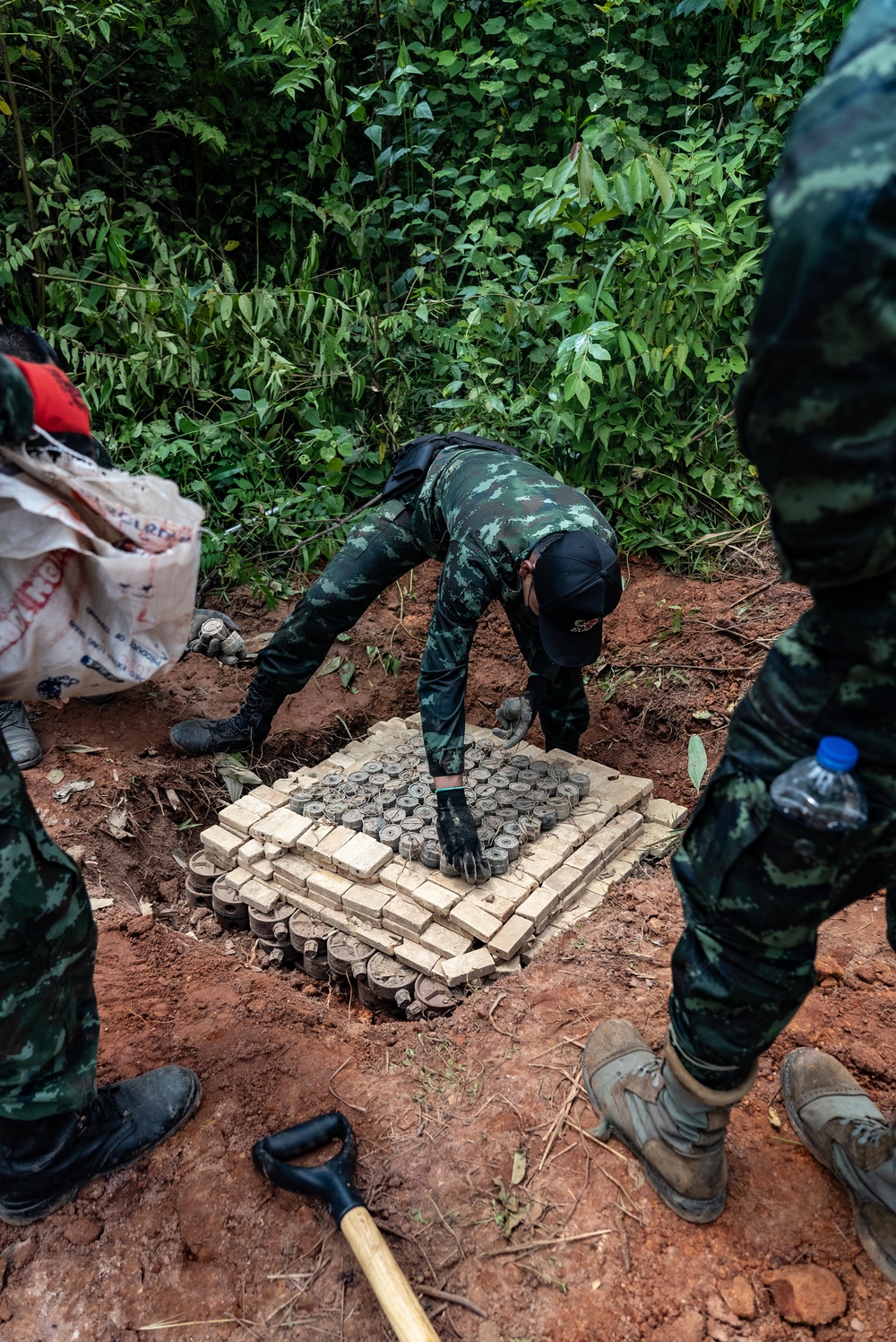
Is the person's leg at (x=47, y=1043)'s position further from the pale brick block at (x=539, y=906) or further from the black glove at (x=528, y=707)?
the black glove at (x=528, y=707)

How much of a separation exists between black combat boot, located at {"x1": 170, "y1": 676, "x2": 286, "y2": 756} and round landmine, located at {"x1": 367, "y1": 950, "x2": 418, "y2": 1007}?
1.45 meters

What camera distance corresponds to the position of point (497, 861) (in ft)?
9.91

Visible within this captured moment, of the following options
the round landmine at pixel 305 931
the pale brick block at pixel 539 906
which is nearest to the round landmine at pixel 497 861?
the pale brick block at pixel 539 906

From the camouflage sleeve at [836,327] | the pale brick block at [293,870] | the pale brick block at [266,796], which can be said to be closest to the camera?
the camouflage sleeve at [836,327]

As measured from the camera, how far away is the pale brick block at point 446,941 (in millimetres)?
2822

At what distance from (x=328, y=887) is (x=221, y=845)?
1.79 ft

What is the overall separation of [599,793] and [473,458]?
1473mm

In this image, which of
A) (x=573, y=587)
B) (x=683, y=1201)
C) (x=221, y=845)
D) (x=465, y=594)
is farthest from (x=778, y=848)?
(x=221, y=845)

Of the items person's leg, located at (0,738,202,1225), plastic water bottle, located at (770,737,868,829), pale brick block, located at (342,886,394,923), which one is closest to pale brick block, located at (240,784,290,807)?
pale brick block, located at (342,886,394,923)

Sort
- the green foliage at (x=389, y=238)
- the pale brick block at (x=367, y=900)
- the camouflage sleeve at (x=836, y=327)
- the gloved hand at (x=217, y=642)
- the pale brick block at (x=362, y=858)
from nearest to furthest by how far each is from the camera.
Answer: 1. the camouflage sleeve at (x=836, y=327)
2. the pale brick block at (x=367, y=900)
3. the pale brick block at (x=362, y=858)
4. the green foliage at (x=389, y=238)
5. the gloved hand at (x=217, y=642)

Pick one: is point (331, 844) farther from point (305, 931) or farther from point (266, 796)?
point (266, 796)

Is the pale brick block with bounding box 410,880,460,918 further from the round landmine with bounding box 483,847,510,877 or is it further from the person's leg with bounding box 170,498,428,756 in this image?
the person's leg with bounding box 170,498,428,756

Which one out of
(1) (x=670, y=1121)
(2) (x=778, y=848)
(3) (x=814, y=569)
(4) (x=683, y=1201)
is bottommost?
(4) (x=683, y=1201)

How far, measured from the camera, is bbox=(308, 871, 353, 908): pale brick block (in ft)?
10.0
